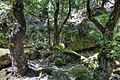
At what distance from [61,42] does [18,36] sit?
6.96 m

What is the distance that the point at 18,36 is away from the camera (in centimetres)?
853

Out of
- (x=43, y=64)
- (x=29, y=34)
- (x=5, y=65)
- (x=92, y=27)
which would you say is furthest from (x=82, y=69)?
(x=29, y=34)

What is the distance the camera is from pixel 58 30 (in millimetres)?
13500

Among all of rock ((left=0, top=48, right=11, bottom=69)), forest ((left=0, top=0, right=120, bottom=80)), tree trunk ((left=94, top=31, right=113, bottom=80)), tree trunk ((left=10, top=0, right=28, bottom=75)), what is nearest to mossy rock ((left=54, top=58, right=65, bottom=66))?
forest ((left=0, top=0, right=120, bottom=80))

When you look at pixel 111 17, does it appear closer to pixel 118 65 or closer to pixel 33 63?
pixel 118 65

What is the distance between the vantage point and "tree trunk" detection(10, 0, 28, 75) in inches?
327

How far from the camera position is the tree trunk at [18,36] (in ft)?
27.2

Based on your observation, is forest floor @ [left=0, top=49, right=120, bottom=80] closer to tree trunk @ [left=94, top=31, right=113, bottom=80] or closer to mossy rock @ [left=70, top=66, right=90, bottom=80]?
mossy rock @ [left=70, top=66, right=90, bottom=80]

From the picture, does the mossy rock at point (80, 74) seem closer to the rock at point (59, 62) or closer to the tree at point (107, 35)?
the tree at point (107, 35)

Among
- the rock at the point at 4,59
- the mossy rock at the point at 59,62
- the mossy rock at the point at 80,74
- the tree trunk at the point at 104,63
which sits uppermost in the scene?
the tree trunk at the point at 104,63

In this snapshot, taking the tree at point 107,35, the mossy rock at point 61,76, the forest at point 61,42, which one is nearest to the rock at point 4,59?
the forest at point 61,42

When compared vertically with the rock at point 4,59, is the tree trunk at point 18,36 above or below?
above

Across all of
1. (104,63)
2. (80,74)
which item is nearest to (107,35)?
(104,63)

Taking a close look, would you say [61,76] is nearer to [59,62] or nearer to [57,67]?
[57,67]
